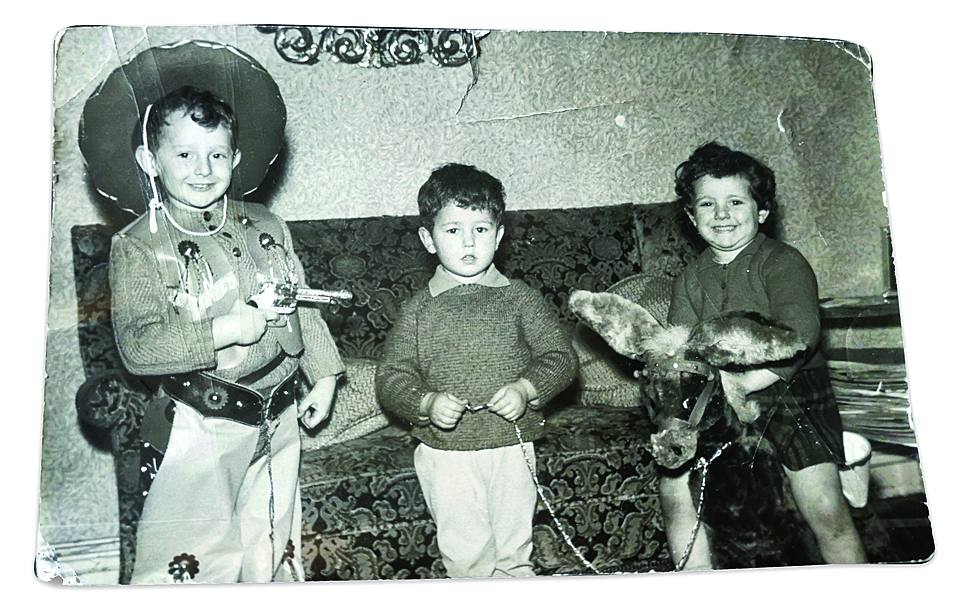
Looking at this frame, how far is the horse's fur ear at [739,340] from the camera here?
1865 millimetres

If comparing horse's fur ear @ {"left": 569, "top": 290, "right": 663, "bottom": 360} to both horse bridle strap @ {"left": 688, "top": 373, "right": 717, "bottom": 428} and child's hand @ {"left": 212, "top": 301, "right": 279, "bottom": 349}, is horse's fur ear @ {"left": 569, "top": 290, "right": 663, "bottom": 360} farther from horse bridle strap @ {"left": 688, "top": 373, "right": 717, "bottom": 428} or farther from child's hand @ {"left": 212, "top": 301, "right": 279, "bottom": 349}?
child's hand @ {"left": 212, "top": 301, "right": 279, "bottom": 349}

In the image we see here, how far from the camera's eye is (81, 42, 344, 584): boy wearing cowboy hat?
1.75m

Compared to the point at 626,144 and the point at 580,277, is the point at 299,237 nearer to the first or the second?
the point at 580,277

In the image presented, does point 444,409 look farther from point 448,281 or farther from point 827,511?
point 827,511

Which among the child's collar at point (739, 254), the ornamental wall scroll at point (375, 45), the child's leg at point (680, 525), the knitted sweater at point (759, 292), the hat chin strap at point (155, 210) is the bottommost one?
the child's leg at point (680, 525)

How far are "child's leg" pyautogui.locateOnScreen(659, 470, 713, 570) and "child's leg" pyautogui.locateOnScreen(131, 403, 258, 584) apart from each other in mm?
763

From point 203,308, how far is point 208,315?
0.6 inches

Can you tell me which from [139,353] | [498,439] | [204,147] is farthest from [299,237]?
[498,439]

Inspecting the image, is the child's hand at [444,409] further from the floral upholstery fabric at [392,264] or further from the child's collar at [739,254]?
the child's collar at [739,254]

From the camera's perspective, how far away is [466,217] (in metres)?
1.86

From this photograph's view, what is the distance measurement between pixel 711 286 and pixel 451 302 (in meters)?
0.50

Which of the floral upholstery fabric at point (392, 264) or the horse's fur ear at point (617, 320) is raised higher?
the floral upholstery fabric at point (392, 264)

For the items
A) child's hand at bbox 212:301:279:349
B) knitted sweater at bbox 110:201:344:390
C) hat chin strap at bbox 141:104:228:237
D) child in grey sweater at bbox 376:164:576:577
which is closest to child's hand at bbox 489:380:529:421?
child in grey sweater at bbox 376:164:576:577

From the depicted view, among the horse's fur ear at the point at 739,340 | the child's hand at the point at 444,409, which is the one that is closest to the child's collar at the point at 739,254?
the horse's fur ear at the point at 739,340
